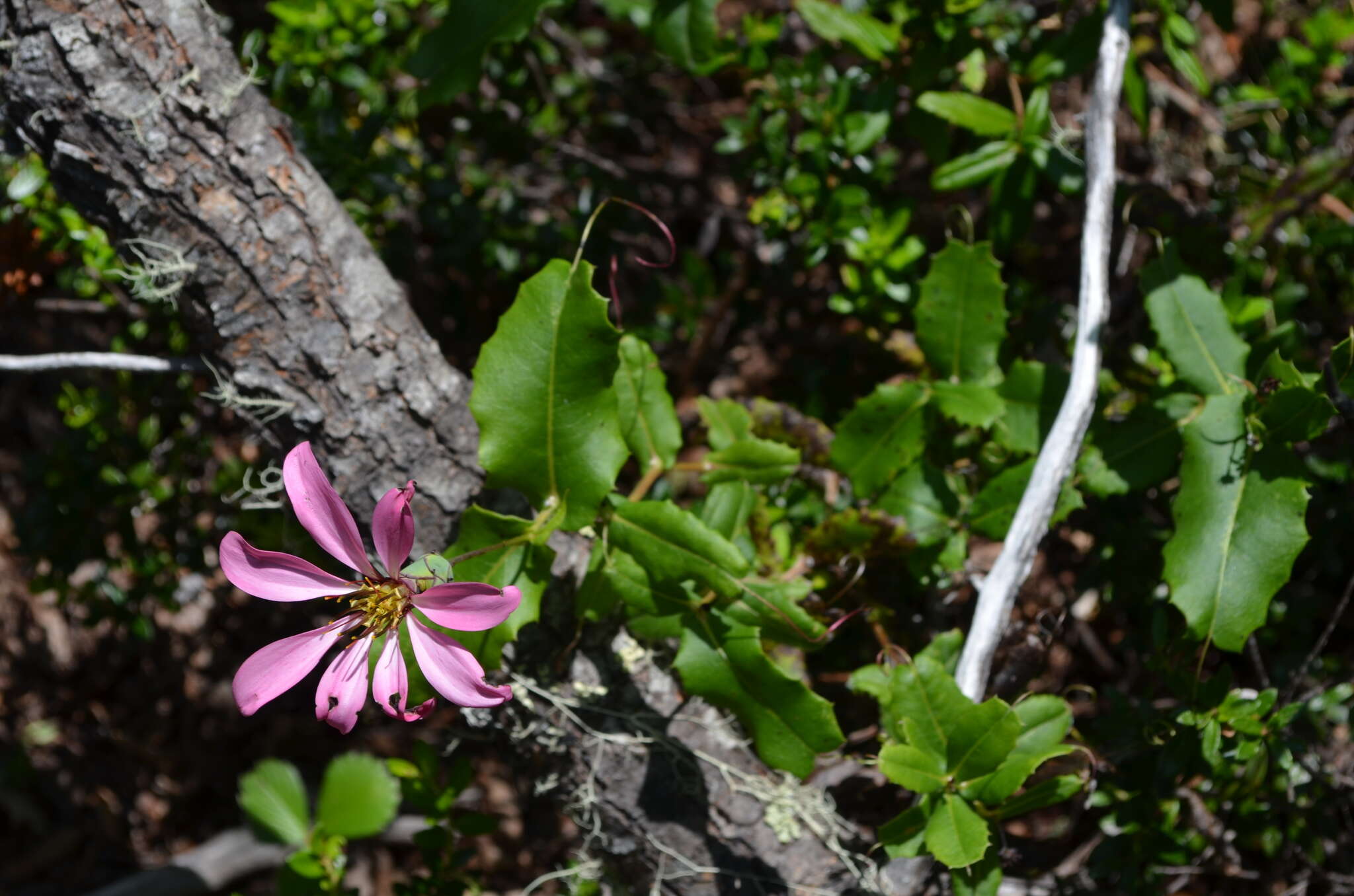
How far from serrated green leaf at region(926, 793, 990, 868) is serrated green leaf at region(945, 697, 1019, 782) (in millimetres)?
50

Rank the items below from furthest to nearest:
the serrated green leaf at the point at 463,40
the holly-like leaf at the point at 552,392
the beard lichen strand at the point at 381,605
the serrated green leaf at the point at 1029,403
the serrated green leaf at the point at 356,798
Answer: the serrated green leaf at the point at 356,798 → the serrated green leaf at the point at 463,40 → the serrated green leaf at the point at 1029,403 → the holly-like leaf at the point at 552,392 → the beard lichen strand at the point at 381,605

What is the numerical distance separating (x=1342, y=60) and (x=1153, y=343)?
976 millimetres

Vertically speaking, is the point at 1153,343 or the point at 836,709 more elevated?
the point at 1153,343

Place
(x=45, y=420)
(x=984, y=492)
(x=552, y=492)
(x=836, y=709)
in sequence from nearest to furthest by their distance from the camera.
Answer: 1. (x=552, y=492)
2. (x=984, y=492)
3. (x=836, y=709)
4. (x=45, y=420)

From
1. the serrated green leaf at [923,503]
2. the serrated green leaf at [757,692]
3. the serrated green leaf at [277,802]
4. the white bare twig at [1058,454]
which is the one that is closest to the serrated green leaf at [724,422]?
the serrated green leaf at [923,503]

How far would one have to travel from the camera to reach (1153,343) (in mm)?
1976

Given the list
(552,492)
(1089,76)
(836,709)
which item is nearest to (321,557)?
(552,492)

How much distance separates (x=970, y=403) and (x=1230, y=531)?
50cm

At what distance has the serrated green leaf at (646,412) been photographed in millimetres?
1670

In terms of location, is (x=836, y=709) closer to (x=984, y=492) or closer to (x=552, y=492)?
(x=984, y=492)

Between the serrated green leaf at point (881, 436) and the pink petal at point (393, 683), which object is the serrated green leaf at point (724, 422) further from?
the pink petal at point (393, 683)

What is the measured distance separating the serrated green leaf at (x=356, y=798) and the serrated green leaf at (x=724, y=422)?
123 cm

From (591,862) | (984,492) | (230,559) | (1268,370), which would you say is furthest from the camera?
(591,862)

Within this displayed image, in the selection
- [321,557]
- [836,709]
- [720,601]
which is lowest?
[836,709]
